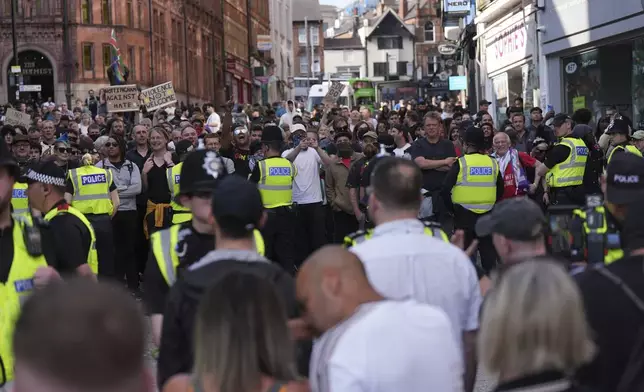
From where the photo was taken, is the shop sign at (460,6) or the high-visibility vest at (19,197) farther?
the shop sign at (460,6)

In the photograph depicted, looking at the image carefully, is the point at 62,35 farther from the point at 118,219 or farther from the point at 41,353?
the point at 41,353

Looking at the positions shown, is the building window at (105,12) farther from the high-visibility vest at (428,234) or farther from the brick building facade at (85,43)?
the high-visibility vest at (428,234)

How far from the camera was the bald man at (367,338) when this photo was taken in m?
3.90

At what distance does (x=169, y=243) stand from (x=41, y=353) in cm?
319

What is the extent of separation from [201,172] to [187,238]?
320 mm

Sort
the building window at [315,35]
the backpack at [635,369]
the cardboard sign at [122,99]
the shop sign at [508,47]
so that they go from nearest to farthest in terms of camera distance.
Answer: the backpack at [635,369]
the cardboard sign at [122,99]
the shop sign at [508,47]
the building window at [315,35]

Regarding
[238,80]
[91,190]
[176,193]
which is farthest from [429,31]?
[176,193]

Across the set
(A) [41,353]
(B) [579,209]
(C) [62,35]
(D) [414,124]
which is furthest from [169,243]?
(C) [62,35]

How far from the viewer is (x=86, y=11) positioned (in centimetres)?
6366

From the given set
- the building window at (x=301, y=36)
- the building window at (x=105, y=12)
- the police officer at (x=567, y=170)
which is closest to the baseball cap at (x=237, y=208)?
the police officer at (x=567, y=170)

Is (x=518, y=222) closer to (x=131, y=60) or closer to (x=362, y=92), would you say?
(x=131, y=60)

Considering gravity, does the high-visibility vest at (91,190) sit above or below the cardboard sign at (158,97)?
below

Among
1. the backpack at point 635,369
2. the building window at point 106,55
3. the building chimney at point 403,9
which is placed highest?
the building chimney at point 403,9

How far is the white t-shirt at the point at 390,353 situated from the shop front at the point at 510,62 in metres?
24.9
